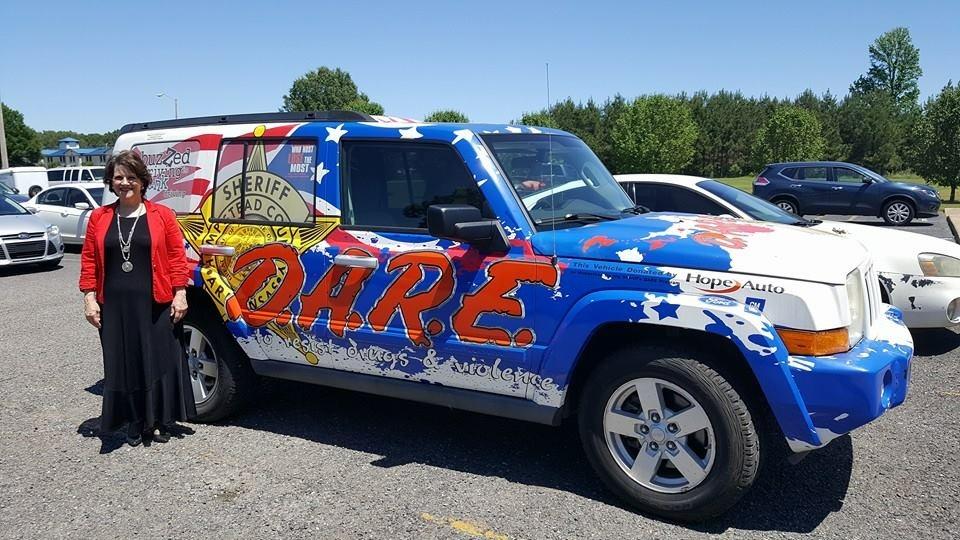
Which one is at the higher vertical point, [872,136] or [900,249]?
[872,136]

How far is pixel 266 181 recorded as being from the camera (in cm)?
453

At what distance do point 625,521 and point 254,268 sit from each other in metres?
2.61

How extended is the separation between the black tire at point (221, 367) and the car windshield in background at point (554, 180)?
2191 millimetres

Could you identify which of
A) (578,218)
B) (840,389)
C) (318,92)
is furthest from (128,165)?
(318,92)

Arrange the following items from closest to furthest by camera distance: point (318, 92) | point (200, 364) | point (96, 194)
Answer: point (200, 364) < point (96, 194) < point (318, 92)

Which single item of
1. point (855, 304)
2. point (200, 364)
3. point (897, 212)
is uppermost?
point (855, 304)

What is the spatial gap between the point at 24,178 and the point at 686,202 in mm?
28784

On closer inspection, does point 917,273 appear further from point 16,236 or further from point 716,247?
point 16,236

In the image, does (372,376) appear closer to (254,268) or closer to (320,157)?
(254,268)

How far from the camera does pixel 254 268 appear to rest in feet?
14.8

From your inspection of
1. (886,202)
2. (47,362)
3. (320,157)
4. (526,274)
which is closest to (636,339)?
(526,274)

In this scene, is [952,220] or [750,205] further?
[952,220]

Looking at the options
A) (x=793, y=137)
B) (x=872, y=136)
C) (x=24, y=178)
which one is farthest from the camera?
(x=872, y=136)

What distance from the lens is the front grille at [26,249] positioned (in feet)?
40.8
